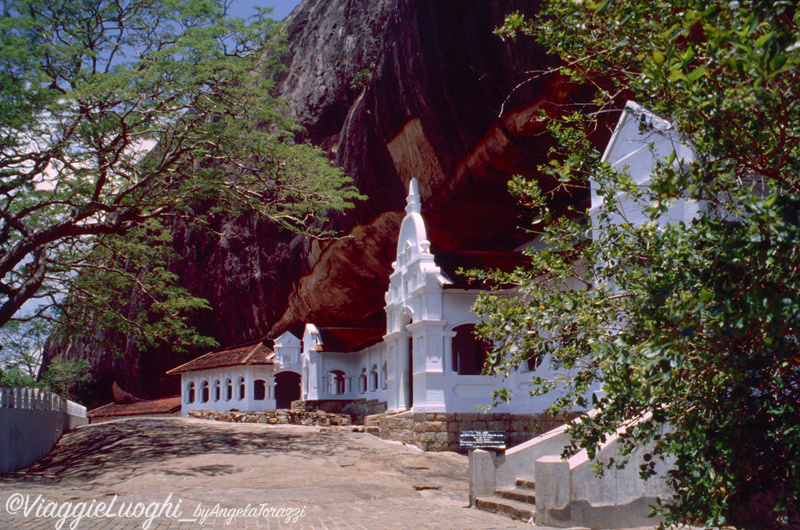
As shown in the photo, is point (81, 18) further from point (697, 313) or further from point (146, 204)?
point (697, 313)

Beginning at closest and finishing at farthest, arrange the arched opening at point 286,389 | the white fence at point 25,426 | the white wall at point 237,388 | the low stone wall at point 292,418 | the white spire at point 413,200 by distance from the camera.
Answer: the white fence at point 25,426 → the white spire at point 413,200 → the low stone wall at point 292,418 → the white wall at point 237,388 → the arched opening at point 286,389

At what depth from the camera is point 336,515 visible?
941 centimetres

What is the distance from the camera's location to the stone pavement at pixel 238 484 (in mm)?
8984

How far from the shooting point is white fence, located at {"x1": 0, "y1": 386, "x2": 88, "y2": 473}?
14.1 metres

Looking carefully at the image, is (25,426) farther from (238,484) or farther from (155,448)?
(238,484)

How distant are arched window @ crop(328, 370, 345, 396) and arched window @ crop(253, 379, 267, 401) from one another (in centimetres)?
697

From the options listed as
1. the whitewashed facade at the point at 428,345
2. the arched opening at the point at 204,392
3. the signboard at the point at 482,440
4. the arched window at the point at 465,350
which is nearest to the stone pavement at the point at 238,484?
the signboard at the point at 482,440

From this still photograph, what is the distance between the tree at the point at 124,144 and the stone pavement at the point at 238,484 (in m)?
3.76

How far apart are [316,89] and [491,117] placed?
49.5 ft

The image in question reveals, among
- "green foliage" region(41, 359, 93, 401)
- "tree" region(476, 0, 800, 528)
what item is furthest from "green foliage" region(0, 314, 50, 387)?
"tree" region(476, 0, 800, 528)

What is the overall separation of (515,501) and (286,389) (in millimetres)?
29566

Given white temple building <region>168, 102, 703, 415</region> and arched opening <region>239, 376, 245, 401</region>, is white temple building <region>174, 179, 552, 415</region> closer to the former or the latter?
white temple building <region>168, 102, 703, 415</region>

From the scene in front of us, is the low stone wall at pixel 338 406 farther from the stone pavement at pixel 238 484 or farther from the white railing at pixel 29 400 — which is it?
the white railing at pixel 29 400

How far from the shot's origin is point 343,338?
1158 inches
